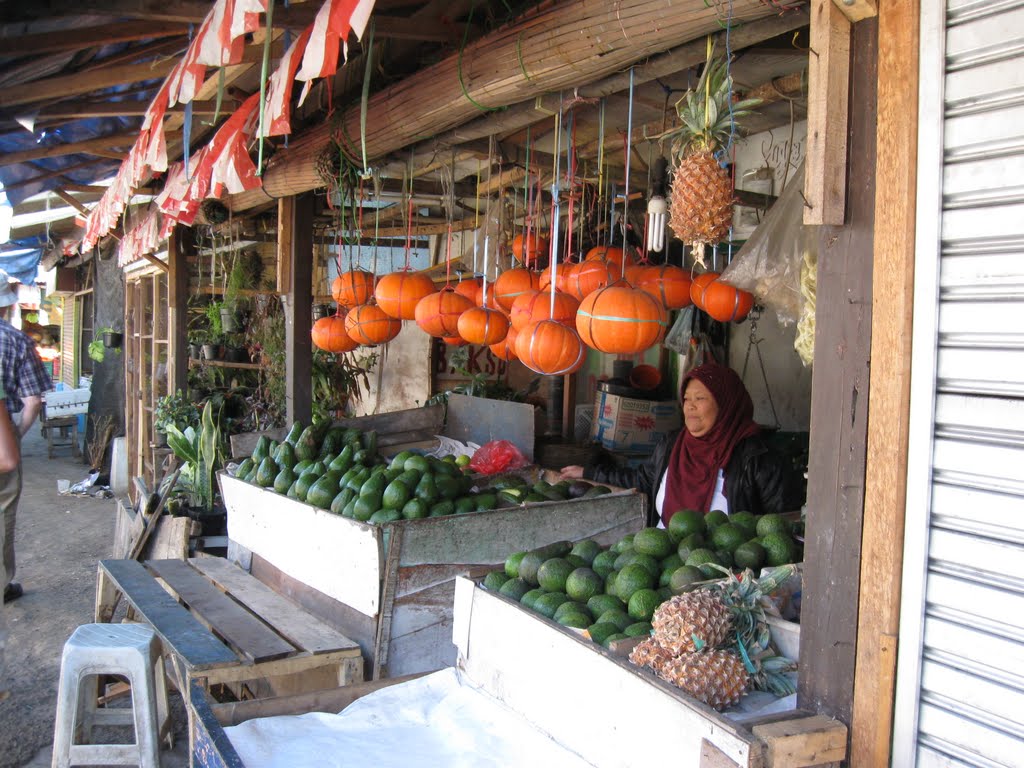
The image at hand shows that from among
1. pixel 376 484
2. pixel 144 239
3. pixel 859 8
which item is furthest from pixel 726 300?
pixel 144 239

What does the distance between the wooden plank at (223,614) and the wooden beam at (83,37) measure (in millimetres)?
2670

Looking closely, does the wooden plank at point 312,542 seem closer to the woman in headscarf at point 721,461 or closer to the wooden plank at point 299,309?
the wooden plank at point 299,309

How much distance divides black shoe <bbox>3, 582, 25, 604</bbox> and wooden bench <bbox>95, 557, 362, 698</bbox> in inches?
79.9

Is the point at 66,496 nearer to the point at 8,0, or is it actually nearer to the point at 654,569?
the point at 8,0

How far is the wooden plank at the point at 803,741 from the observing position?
147 centimetres

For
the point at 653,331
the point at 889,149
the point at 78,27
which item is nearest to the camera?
the point at 889,149

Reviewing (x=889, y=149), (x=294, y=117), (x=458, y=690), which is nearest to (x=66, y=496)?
(x=294, y=117)

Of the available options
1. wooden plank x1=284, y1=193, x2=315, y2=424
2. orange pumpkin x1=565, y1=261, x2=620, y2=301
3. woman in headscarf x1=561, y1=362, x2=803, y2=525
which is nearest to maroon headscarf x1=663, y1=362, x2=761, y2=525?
woman in headscarf x1=561, y1=362, x2=803, y2=525

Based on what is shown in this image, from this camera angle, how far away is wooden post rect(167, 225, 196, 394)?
24.4ft

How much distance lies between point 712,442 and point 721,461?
0.11 metres

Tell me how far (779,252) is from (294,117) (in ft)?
10.5

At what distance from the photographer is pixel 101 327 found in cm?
1340

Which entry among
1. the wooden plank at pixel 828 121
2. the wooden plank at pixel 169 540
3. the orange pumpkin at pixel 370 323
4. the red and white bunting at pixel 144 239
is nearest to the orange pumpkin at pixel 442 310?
the orange pumpkin at pixel 370 323

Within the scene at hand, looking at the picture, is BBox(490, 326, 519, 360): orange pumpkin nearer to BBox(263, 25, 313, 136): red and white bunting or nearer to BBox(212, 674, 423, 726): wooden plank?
BBox(263, 25, 313, 136): red and white bunting
